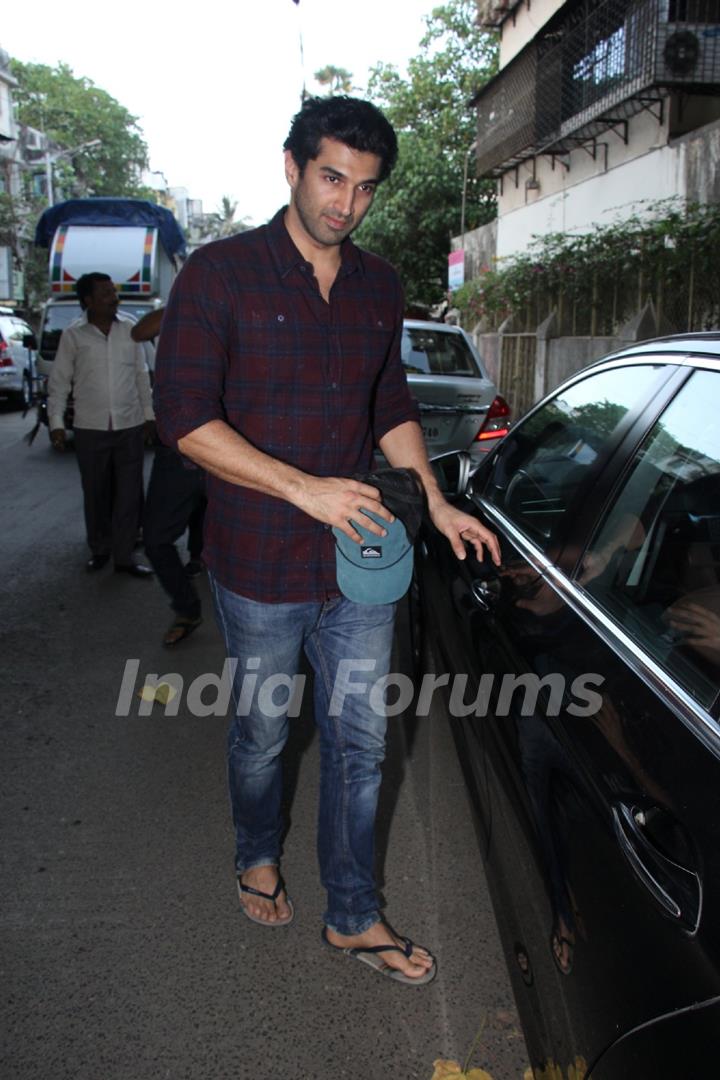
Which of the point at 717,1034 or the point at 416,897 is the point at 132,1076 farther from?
the point at 717,1034

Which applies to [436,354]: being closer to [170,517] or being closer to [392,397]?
[170,517]

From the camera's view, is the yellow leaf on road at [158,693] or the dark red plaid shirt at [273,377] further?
the yellow leaf on road at [158,693]

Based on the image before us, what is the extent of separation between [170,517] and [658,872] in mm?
4008

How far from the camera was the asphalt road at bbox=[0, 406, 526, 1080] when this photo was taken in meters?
2.26

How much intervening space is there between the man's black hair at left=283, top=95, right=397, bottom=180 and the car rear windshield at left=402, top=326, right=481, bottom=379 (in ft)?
19.6

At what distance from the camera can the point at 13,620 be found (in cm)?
548

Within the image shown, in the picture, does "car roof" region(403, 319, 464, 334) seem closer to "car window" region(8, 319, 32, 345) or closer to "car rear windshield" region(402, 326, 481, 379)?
"car rear windshield" region(402, 326, 481, 379)

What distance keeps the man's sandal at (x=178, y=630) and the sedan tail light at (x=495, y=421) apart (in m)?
3.60

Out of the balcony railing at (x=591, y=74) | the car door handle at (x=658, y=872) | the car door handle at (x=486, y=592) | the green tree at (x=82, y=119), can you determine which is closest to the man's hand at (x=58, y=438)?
the car door handle at (x=486, y=592)

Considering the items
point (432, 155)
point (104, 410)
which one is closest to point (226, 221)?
point (432, 155)

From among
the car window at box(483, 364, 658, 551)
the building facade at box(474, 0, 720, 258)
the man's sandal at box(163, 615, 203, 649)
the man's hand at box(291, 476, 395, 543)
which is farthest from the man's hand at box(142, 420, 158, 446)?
the building facade at box(474, 0, 720, 258)

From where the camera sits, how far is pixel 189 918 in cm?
276

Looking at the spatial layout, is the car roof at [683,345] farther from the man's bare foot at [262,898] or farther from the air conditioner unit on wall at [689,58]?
the air conditioner unit on wall at [689,58]

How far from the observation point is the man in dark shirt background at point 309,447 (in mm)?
2162
